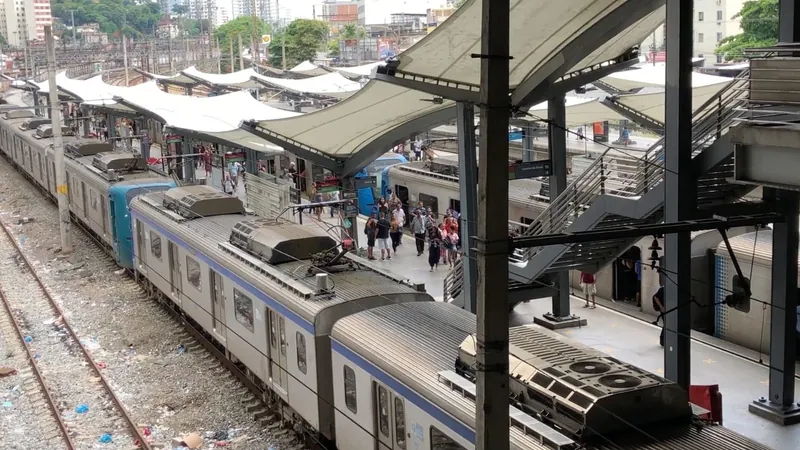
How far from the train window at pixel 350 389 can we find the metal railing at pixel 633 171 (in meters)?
4.33

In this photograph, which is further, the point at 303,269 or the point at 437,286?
the point at 437,286

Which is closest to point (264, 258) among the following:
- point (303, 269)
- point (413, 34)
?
point (303, 269)

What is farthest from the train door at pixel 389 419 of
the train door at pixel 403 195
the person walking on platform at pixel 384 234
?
the train door at pixel 403 195

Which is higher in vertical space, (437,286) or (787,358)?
(787,358)

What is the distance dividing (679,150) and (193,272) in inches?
369

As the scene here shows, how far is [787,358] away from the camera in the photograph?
13.0m

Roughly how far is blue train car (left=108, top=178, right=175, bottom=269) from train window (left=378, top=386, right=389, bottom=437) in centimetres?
1448

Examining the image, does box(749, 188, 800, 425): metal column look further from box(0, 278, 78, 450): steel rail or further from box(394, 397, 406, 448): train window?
box(0, 278, 78, 450): steel rail

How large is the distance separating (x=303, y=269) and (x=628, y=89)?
87.3ft

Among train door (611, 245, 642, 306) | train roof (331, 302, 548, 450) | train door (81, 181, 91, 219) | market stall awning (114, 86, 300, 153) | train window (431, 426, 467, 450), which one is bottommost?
train door (611, 245, 642, 306)

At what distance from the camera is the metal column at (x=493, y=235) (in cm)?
634

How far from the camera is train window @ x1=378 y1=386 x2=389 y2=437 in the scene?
398 inches

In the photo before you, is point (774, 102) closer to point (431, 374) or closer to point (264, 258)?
point (431, 374)

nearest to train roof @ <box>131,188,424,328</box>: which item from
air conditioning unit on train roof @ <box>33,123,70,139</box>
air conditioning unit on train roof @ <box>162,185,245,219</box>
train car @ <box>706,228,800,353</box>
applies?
air conditioning unit on train roof @ <box>162,185,245,219</box>
